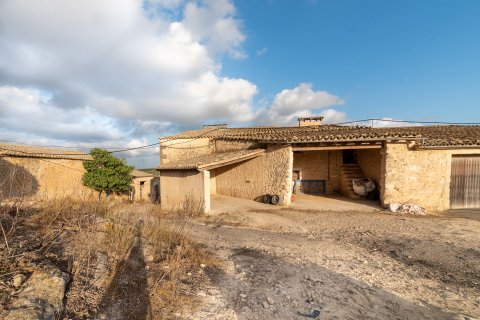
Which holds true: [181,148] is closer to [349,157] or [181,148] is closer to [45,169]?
[45,169]

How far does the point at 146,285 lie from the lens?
3.58 metres

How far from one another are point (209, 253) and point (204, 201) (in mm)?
4463

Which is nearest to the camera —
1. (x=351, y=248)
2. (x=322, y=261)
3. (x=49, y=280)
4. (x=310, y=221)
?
(x=49, y=280)

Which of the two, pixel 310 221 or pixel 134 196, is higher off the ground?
pixel 310 221

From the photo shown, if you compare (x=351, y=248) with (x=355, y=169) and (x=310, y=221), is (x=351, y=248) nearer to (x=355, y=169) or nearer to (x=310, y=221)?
(x=310, y=221)

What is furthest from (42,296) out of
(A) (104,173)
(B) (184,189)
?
(A) (104,173)

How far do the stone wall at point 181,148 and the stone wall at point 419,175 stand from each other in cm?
1058

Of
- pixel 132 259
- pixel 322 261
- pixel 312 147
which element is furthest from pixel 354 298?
pixel 312 147

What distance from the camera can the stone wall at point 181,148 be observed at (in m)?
17.0

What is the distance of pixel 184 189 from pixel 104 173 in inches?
340

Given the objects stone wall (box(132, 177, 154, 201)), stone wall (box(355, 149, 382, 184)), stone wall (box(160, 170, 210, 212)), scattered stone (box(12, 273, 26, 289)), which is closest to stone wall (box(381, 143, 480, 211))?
stone wall (box(355, 149, 382, 184))

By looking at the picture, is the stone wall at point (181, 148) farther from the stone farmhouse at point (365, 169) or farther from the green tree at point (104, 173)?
the stone farmhouse at point (365, 169)

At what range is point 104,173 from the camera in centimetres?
1656

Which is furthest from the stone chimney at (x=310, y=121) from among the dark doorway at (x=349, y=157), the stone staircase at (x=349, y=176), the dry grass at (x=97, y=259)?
the dry grass at (x=97, y=259)
